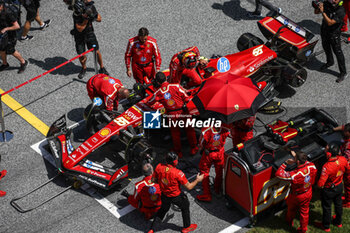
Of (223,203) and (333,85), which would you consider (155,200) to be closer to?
(223,203)

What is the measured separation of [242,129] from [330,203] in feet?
7.42

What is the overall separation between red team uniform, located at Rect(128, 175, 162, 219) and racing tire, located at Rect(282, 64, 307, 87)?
187 inches

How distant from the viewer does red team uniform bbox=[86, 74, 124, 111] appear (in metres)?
10.9

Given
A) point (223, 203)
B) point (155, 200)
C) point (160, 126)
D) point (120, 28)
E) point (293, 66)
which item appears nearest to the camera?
point (155, 200)

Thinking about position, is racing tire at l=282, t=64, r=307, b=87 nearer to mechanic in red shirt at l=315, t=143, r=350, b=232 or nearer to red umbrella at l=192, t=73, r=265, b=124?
red umbrella at l=192, t=73, r=265, b=124

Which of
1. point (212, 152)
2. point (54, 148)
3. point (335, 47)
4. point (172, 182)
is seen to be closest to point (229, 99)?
point (212, 152)

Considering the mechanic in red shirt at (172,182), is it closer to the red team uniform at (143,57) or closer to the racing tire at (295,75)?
the red team uniform at (143,57)

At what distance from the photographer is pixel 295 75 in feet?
38.9

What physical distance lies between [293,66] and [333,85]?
4.48ft

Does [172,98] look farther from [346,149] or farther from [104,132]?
[346,149]

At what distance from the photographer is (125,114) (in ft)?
35.5

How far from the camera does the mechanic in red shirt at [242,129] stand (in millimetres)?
9938

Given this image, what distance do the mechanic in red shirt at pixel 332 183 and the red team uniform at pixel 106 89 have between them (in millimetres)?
4714

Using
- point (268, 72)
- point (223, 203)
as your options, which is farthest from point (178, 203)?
point (268, 72)
